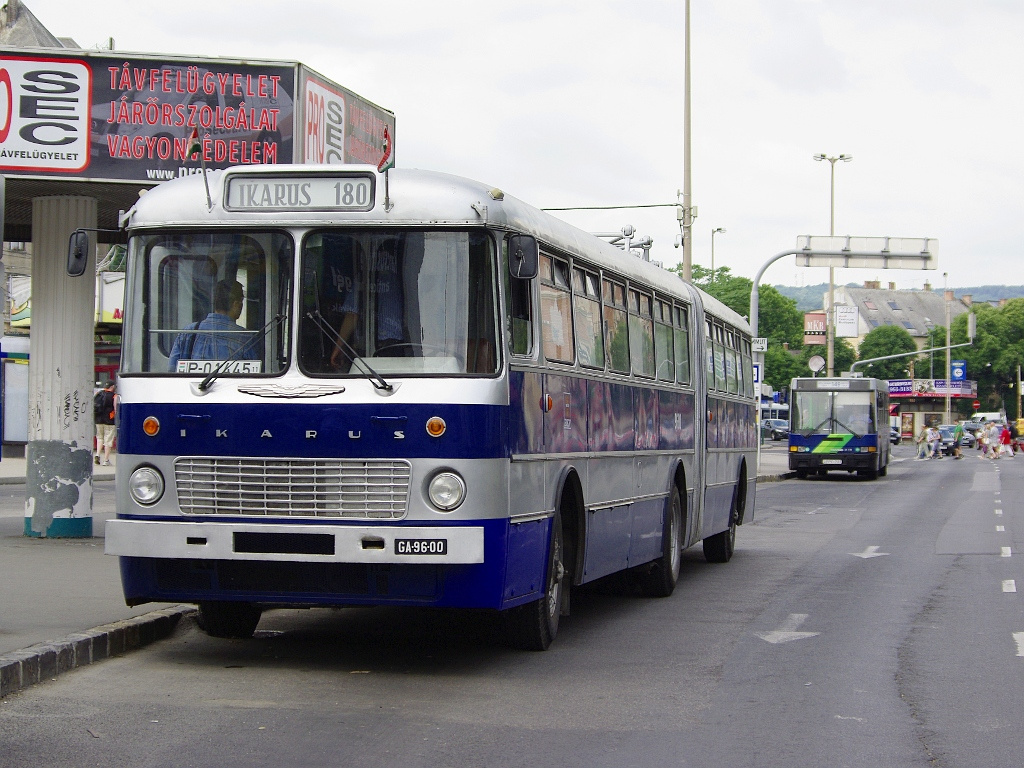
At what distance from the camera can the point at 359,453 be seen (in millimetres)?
8469

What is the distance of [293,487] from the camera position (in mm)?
8570

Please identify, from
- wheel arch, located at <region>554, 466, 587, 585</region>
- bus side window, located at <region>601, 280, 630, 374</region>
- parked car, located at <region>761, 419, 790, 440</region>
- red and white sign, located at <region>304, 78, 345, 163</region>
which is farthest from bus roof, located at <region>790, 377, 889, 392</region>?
parked car, located at <region>761, 419, 790, 440</region>

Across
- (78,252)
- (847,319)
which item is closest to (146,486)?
(78,252)

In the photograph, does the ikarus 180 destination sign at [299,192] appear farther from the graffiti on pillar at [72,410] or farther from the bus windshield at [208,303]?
the graffiti on pillar at [72,410]

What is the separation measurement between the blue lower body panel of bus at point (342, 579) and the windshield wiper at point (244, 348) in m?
0.98

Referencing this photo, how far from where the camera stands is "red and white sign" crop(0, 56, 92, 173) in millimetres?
14648

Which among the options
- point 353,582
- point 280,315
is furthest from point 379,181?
point 353,582

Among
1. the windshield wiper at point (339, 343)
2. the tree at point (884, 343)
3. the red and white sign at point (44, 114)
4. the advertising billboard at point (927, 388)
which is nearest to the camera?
the windshield wiper at point (339, 343)

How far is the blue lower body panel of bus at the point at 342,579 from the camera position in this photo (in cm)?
852

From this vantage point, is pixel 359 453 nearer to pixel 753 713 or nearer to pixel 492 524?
pixel 492 524

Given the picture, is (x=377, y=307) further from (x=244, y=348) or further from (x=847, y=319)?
(x=847, y=319)

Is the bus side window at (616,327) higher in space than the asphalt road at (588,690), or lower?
higher

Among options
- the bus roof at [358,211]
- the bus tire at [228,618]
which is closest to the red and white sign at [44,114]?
the bus roof at [358,211]

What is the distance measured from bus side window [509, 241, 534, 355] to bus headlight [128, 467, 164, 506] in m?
2.12
